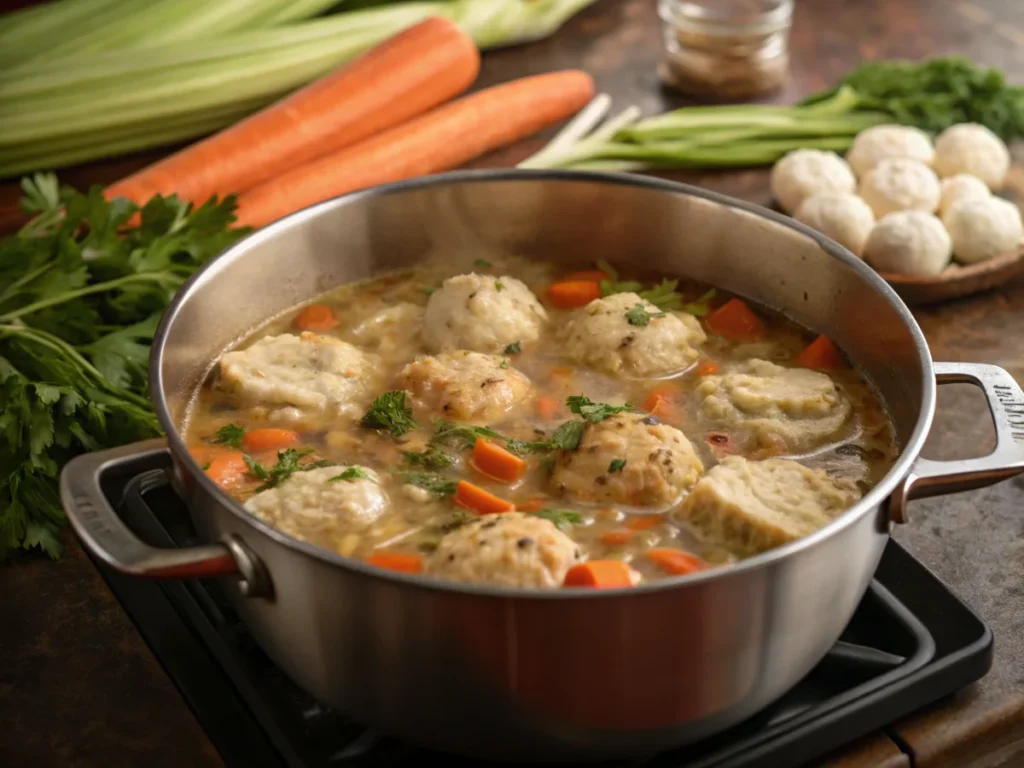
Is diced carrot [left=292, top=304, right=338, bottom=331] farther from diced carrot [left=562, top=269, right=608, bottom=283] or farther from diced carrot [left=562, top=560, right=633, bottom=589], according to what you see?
diced carrot [left=562, top=560, right=633, bottom=589]

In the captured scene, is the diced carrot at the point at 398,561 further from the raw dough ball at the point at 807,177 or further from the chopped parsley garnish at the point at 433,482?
the raw dough ball at the point at 807,177

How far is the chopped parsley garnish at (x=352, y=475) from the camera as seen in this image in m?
2.15

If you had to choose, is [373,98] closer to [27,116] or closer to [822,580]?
[27,116]

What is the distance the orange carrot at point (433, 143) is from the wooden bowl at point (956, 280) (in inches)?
53.2

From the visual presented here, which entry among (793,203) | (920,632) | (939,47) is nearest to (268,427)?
(920,632)

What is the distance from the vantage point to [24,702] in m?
2.15

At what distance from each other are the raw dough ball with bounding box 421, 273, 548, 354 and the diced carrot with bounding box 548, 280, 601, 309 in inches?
6.6

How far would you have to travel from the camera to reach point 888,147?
11.7 ft

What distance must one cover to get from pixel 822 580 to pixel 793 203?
6.47ft

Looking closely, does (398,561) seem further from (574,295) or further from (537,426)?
(574,295)

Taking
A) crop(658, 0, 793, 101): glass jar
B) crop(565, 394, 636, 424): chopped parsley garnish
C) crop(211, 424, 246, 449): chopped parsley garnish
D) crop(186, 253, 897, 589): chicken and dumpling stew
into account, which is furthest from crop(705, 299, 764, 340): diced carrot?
crop(658, 0, 793, 101): glass jar

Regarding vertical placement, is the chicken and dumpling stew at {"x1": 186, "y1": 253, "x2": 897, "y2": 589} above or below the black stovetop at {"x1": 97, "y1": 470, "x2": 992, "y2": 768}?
above

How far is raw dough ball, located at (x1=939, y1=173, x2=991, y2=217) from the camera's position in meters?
3.37

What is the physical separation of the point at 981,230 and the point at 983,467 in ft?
5.11
